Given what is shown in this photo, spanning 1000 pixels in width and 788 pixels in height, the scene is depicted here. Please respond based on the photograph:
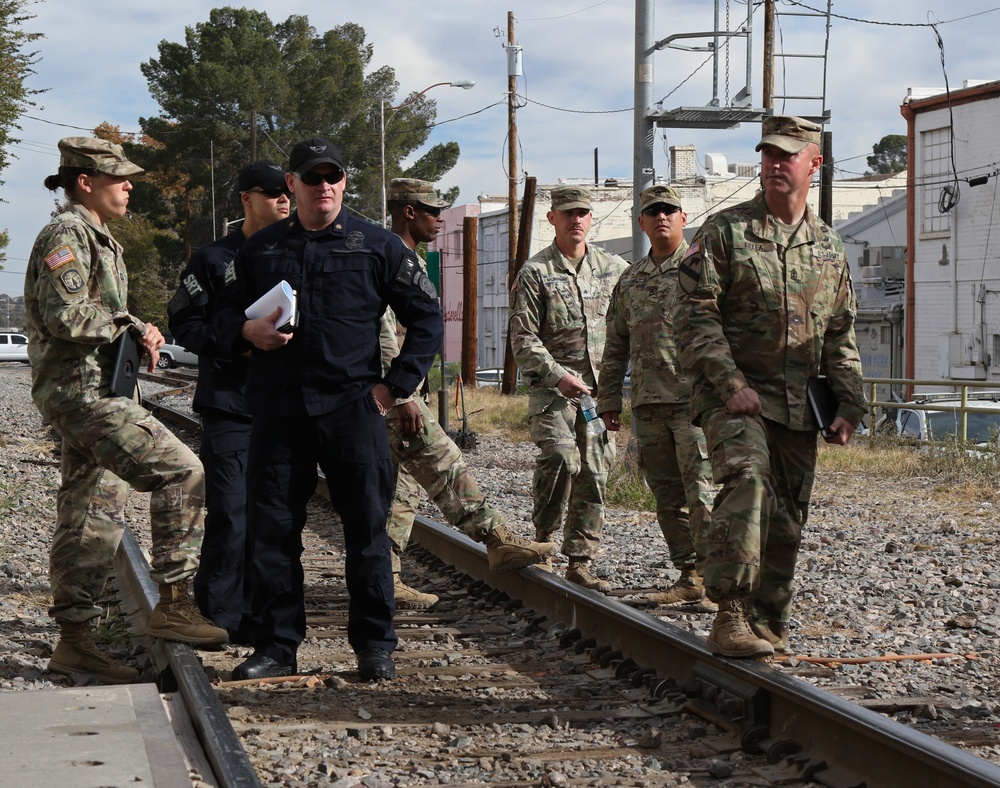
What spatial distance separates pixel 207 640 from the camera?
18.8 feet

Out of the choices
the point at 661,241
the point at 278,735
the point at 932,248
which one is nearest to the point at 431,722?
the point at 278,735

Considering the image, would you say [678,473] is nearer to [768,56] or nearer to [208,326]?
[208,326]

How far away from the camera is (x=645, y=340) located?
23.5 ft

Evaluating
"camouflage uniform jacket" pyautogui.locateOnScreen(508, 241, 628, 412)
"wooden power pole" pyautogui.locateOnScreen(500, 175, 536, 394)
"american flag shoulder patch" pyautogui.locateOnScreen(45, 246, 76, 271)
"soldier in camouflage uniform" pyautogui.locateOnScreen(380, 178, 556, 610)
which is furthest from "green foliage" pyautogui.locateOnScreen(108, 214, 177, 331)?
"american flag shoulder patch" pyautogui.locateOnScreen(45, 246, 76, 271)

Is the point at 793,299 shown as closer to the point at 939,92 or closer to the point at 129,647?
the point at 129,647

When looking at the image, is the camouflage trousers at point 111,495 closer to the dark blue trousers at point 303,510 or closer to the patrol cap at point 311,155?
the dark blue trousers at point 303,510

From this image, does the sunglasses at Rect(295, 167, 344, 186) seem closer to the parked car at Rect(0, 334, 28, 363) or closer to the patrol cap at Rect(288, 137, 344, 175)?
the patrol cap at Rect(288, 137, 344, 175)

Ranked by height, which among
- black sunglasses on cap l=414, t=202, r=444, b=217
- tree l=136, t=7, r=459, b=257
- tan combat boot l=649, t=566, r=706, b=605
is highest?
tree l=136, t=7, r=459, b=257

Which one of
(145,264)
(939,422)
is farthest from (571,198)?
(145,264)

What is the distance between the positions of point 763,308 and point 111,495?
2.87m

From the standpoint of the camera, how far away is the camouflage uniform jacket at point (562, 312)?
24.4 ft

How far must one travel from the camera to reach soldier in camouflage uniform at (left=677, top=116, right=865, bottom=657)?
5.27 meters

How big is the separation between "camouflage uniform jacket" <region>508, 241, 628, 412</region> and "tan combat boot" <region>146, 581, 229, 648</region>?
2389 millimetres

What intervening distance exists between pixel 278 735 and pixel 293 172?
2235mm
